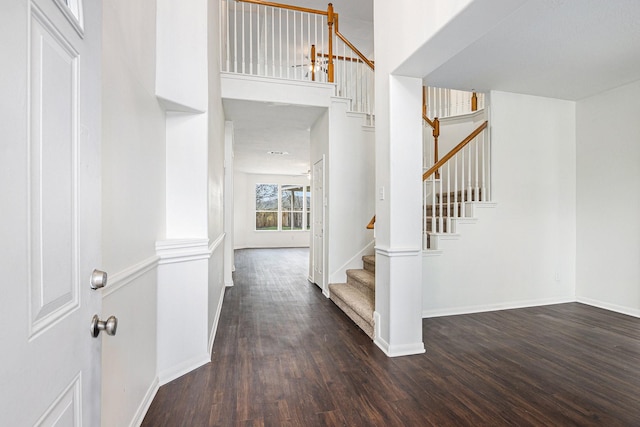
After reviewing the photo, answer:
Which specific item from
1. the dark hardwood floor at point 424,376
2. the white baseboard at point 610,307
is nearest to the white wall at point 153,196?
the dark hardwood floor at point 424,376

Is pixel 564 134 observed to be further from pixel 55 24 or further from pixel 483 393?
pixel 55 24

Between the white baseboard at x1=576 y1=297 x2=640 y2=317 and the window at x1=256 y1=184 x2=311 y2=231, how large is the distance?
8087mm

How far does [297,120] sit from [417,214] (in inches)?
114

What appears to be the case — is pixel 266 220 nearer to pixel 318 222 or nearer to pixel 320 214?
pixel 318 222

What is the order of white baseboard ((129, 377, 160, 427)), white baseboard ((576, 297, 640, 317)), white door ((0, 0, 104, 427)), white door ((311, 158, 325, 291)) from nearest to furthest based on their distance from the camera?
1. white door ((0, 0, 104, 427))
2. white baseboard ((129, 377, 160, 427))
3. white baseboard ((576, 297, 640, 317))
4. white door ((311, 158, 325, 291))

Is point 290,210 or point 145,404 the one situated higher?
point 290,210

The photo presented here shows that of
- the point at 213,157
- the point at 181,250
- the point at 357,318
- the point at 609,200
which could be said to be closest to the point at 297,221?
the point at 357,318

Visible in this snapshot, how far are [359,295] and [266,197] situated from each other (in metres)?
8.11

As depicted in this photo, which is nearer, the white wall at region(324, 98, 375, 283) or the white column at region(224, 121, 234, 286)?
the white wall at region(324, 98, 375, 283)

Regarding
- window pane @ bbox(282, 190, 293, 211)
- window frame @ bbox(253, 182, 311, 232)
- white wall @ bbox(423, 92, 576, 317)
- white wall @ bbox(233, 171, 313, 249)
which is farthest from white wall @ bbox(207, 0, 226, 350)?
window pane @ bbox(282, 190, 293, 211)

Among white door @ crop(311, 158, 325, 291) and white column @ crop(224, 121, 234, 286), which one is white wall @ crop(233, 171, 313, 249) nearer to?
white column @ crop(224, 121, 234, 286)

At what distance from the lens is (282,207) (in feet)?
37.8

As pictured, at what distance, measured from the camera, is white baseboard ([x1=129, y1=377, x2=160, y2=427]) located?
5.70 ft

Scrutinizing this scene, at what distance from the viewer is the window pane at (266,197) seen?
443 inches
